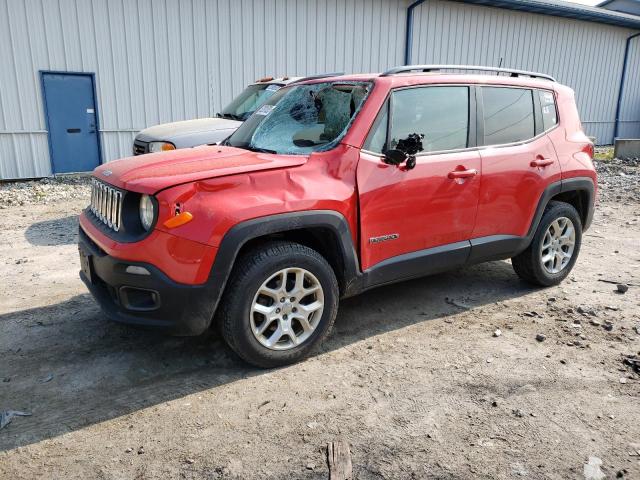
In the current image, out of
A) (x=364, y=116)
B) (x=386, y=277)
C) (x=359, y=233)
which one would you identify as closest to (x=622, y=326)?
(x=386, y=277)

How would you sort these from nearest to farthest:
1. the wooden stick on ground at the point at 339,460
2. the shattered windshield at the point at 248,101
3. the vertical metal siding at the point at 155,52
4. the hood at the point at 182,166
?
the wooden stick on ground at the point at 339,460 < the hood at the point at 182,166 < the shattered windshield at the point at 248,101 < the vertical metal siding at the point at 155,52

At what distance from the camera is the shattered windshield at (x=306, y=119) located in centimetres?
373

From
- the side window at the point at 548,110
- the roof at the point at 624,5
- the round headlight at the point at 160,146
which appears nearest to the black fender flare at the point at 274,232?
the side window at the point at 548,110

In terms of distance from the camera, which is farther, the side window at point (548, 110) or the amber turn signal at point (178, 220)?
the side window at point (548, 110)

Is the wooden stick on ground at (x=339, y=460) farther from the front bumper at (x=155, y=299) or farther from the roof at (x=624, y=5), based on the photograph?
the roof at (x=624, y=5)

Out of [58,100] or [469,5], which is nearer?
[58,100]

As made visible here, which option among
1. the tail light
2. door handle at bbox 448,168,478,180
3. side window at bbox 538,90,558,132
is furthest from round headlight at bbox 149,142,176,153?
the tail light

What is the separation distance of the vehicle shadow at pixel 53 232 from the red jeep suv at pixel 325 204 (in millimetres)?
3015

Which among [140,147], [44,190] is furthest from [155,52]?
[140,147]

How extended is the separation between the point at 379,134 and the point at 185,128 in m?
4.59

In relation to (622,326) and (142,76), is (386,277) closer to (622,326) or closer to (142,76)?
(622,326)

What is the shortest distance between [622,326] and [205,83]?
33.4 ft

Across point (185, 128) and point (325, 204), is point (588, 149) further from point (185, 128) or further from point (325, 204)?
point (185, 128)

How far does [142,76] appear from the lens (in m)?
11.2
